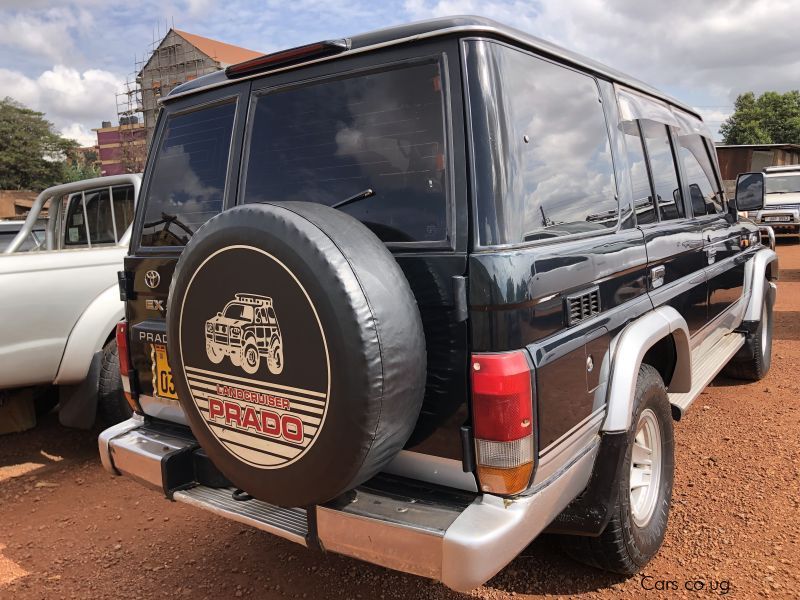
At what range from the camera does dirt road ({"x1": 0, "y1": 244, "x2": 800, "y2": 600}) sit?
2.59 m

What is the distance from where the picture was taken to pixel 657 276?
2818mm

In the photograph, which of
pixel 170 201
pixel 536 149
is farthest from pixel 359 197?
pixel 170 201

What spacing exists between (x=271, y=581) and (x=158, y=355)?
1.07 metres

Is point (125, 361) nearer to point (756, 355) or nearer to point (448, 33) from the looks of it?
point (448, 33)

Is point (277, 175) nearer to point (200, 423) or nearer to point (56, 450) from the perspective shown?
point (200, 423)

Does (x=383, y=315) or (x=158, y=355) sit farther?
(x=158, y=355)

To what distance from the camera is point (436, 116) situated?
204cm

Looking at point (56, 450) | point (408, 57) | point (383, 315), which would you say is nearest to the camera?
point (383, 315)

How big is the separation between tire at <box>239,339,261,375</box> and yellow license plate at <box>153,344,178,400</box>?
81cm

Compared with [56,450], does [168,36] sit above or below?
above

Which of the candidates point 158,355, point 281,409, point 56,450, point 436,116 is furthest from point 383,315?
point 56,450

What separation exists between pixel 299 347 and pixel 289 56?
114cm

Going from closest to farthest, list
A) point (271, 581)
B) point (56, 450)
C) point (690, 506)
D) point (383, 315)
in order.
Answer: point (383, 315)
point (271, 581)
point (690, 506)
point (56, 450)

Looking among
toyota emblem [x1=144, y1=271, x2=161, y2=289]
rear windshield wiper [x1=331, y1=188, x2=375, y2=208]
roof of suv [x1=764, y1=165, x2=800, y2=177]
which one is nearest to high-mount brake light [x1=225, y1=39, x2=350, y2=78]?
rear windshield wiper [x1=331, y1=188, x2=375, y2=208]
